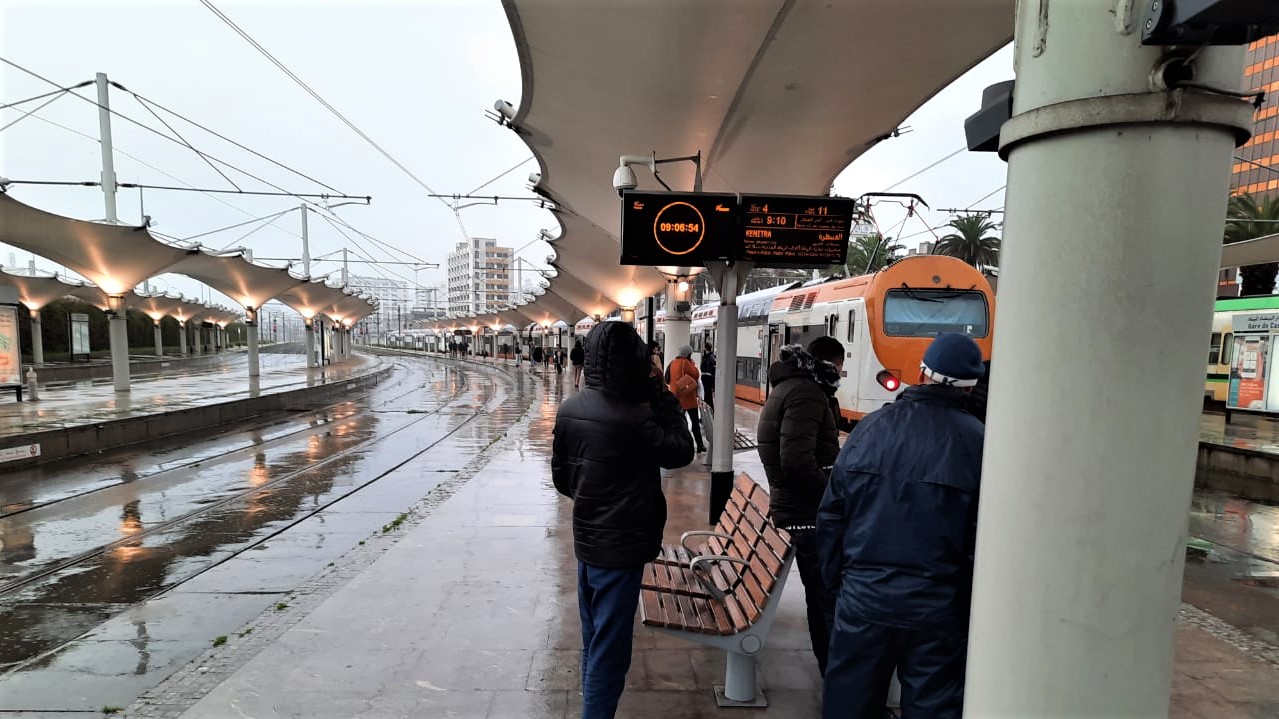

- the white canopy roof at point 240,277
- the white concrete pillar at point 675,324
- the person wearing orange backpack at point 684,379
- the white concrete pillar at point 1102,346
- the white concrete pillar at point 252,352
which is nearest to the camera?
the white concrete pillar at point 1102,346

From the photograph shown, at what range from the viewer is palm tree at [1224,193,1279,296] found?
23500 millimetres

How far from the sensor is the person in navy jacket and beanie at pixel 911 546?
85.7 inches

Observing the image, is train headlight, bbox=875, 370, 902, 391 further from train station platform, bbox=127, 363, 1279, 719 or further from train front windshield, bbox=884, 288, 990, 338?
train station platform, bbox=127, 363, 1279, 719

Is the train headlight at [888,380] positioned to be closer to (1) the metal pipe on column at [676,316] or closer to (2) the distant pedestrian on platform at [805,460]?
(1) the metal pipe on column at [676,316]

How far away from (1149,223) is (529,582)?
4771mm

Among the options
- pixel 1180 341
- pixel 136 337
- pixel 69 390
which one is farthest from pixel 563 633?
pixel 136 337

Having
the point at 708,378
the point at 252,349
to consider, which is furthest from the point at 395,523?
the point at 252,349

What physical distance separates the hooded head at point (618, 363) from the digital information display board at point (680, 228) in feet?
10.9

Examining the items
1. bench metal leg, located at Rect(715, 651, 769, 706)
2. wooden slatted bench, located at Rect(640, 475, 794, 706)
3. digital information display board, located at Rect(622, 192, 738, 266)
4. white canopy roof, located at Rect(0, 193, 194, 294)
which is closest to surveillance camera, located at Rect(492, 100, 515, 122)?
digital information display board, located at Rect(622, 192, 738, 266)

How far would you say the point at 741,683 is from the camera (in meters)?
3.37

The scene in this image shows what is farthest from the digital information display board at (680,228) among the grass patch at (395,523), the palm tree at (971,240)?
the palm tree at (971,240)

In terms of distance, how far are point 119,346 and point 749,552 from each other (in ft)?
76.9

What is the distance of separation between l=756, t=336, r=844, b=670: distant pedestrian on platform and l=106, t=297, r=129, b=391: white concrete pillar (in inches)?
860

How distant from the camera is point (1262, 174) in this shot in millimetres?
52250
